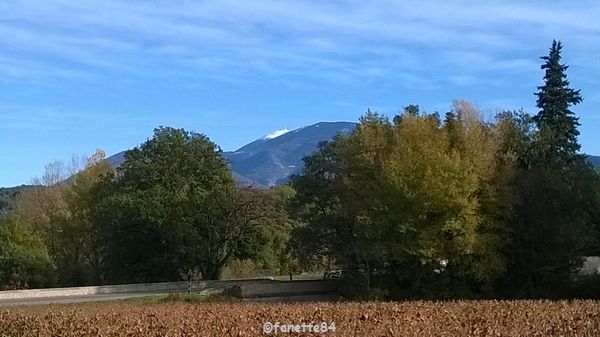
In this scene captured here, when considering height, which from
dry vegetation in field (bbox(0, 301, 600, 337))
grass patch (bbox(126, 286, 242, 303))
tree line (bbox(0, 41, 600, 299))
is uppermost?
tree line (bbox(0, 41, 600, 299))

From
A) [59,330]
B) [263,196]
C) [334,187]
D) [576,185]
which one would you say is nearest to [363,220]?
[334,187]

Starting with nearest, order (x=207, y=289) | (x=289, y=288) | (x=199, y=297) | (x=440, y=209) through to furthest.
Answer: (x=440, y=209) → (x=199, y=297) → (x=289, y=288) → (x=207, y=289)

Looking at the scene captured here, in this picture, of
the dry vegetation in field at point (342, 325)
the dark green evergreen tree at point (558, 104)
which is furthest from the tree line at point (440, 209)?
the dry vegetation in field at point (342, 325)

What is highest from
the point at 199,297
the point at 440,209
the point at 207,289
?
the point at 440,209

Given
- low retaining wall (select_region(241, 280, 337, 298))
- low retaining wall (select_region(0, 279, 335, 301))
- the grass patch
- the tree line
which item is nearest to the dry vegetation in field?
the grass patch

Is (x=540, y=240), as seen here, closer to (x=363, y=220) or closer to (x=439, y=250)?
(x=439, y=250)

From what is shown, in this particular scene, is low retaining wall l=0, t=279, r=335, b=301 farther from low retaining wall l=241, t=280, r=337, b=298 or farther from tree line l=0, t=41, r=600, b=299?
tree line l=0, t=41, r=600, b=299

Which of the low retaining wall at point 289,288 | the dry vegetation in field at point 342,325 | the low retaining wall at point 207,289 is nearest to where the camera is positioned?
the dry vegetation in field at point 342,325

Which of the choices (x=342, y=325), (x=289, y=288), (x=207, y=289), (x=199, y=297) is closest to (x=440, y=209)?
(x=289, y=288)

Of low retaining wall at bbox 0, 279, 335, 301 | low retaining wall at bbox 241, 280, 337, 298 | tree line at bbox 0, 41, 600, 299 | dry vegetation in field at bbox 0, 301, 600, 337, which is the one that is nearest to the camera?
dry vegetation in field at bbox 0, 301, 600, 337

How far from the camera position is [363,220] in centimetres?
4403

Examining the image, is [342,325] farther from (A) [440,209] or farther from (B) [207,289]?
(B) [207,289]

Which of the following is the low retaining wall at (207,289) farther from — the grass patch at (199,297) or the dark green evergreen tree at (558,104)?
the dark green evergreen tree at (558,104)

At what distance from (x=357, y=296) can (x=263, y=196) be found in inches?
714
